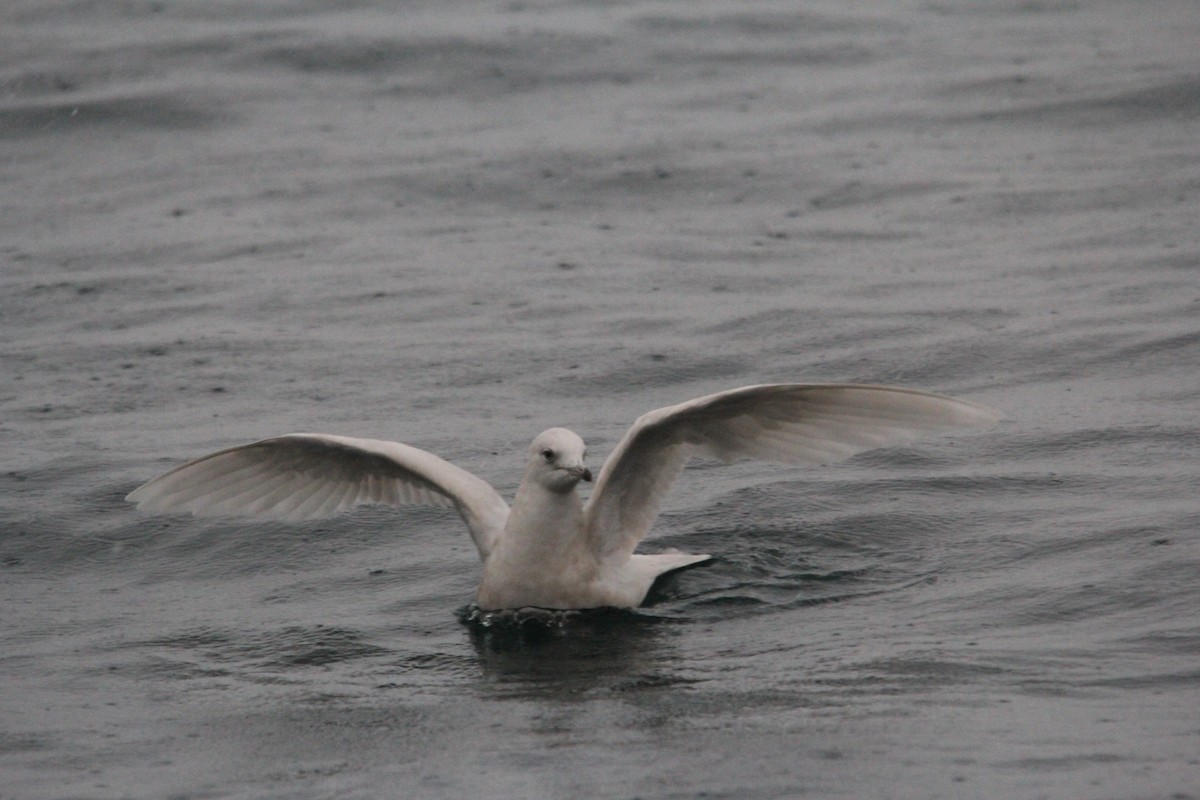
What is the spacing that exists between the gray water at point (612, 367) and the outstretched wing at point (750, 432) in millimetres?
463

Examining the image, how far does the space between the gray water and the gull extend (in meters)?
0.23

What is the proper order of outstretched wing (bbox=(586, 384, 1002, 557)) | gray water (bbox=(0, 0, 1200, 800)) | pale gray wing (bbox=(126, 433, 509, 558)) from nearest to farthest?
1. gray water (bbox=(0, 0, 1200, 800))
2. outstretched wing (bbox=(586, 384, 1002, 557))
3. pale gray wing (bbox=(126, 433, 509, 558))

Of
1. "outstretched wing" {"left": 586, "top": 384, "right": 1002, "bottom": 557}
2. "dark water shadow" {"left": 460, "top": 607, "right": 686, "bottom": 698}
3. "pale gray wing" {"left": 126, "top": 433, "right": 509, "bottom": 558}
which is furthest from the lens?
"pale gray wing" {"left": 126, "top": 433, "right": 509, "bottom": 558}

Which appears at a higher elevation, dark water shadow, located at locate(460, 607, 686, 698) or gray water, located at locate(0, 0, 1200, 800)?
gray water, located at locate(0, 0, 1200, 800)

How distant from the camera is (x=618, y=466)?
28.3 feet

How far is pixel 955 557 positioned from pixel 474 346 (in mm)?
4843

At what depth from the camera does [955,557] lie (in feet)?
29.1

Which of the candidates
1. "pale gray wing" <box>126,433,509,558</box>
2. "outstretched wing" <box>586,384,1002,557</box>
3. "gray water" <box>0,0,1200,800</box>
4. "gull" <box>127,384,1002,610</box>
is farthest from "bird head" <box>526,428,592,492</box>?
"gray water" <box>0,0,1200,800</box>

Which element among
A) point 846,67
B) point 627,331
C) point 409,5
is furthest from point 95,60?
point 627,331

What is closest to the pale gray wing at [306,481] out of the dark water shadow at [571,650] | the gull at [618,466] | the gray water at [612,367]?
the gull at [618,466]

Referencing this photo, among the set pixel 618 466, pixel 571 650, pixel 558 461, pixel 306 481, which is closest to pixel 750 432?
pixel 618 466

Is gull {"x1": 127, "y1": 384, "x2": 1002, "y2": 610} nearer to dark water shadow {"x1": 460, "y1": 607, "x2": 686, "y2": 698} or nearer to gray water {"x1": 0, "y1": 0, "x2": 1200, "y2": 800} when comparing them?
dark water shadow {"x1": 460, "y1": 607, "x2": 686, "y2": 698}

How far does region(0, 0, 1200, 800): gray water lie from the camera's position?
721cm

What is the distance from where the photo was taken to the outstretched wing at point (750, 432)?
27.1ft
